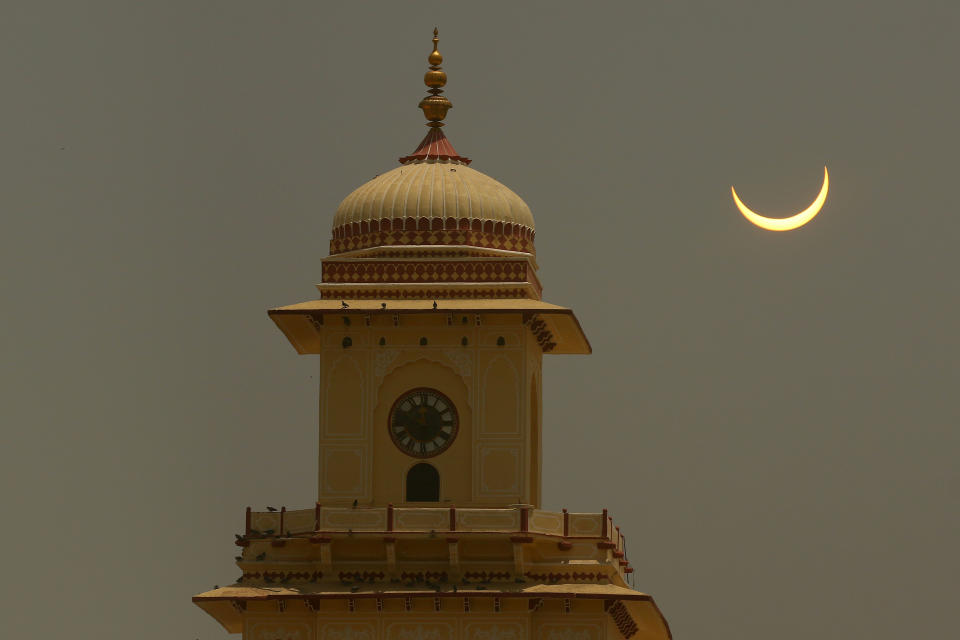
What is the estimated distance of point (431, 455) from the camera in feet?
271

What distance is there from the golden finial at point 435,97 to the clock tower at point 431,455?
92 mm

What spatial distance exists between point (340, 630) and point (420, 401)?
6094 millimetres

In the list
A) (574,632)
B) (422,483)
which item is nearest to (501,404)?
(422,483)

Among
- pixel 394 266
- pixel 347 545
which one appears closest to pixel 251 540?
pixel 347 545

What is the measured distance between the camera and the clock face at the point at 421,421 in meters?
82.8

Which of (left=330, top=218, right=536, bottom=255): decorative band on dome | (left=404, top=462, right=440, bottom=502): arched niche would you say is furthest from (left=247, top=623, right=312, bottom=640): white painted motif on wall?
(left=330, top=218, right=536, bottom=255): decorative band on dome

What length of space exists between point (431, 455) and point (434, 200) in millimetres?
6158

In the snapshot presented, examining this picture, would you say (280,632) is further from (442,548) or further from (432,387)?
(432,387)

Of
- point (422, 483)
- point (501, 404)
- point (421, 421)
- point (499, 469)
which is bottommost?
point (422, 483)

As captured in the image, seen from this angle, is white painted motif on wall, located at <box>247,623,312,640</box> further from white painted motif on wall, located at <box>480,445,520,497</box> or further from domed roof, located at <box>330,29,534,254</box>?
domed roof, located at <box>330,29,534,254</box>

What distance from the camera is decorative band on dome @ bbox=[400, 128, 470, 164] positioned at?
86.1 metres

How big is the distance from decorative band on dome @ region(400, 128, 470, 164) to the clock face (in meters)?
6.34

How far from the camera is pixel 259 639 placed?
8081 cm

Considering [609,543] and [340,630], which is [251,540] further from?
[609,543]
